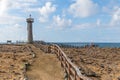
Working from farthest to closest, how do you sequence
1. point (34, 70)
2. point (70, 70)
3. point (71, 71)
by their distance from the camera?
1. point (34, 70)
2. point (70, 70)
3. point (71, 71)

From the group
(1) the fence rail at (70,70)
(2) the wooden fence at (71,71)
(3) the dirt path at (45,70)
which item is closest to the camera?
(2) the wooden fence at (71,71)

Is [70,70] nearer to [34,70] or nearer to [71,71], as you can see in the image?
[71,71]

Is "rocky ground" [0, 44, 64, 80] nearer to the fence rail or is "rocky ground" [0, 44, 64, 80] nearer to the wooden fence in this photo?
the fence rail

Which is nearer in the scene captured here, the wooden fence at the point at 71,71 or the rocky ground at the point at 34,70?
the wooden fence at the point at 71,71

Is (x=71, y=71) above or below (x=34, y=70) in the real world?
above

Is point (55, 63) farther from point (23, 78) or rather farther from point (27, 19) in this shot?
point (27, 19)

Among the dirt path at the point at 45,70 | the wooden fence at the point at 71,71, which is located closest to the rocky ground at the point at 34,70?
the dirt path at the point at 45,70

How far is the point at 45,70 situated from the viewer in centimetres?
1967

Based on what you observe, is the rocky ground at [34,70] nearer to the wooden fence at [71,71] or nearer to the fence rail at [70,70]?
the fence rail at [70,70]

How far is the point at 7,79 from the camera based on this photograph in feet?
58.2

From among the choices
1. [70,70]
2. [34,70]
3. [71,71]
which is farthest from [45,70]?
[71,71]

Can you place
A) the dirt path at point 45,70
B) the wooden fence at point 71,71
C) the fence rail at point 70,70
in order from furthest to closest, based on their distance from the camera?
the dirt path at point 45,70
the fence rail at point 70,70
the wooden fence at point 71,71

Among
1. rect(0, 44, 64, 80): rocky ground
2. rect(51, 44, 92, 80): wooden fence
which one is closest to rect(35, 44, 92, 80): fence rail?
rect(51, 44, 92, 80): wooden fence

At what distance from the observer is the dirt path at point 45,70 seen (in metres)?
17.8
